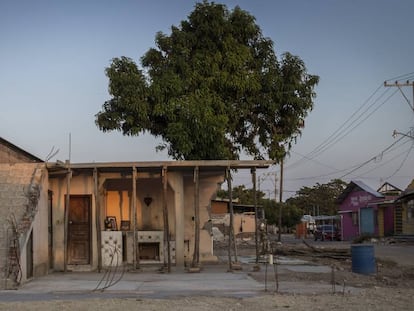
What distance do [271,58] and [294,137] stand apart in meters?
3.48

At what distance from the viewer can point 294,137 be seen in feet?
84.8

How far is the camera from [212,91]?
2359cm

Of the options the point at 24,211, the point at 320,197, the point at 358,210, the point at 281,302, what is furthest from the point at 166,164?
the point at 320,197

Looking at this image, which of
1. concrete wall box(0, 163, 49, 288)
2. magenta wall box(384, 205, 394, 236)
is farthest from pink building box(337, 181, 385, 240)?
concrete wall box(0, 163, 49, 288)

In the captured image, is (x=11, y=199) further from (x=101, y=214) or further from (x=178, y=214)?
(x=178, y=214)

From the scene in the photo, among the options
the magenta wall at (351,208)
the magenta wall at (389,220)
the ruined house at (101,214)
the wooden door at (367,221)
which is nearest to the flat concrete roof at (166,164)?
the ruined house at (101,214)

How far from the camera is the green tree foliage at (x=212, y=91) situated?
22562 millimetres

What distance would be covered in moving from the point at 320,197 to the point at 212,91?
2728 inches

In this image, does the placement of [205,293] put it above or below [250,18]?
below

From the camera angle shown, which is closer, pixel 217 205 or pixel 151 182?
pixel 151 182

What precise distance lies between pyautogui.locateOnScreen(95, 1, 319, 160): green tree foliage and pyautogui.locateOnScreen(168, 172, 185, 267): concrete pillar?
3.15 metres

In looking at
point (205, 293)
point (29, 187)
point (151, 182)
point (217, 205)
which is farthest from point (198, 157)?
point (217, 205)

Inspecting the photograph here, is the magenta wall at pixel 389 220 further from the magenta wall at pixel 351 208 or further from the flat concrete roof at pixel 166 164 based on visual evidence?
the flat concrete roof at pixel 166 164

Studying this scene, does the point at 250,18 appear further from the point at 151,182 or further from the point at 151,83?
the point at 151,182
